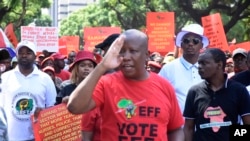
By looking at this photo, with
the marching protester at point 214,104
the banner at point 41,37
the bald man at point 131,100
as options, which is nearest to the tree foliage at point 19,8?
the banner at point 41,37

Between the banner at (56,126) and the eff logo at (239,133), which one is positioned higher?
the eff logo at (239,133)

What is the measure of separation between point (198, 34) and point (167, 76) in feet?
1.67

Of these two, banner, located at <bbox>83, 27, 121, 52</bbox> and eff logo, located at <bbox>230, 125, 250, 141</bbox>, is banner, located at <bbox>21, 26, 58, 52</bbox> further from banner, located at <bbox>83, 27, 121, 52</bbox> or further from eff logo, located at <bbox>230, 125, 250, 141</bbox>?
eff logo, located at <bbox>230, 125, 250, 141</bbox>

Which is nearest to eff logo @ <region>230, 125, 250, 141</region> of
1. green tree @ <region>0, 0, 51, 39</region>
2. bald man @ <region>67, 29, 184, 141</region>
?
bald man @ <region>67, 29, 184, 141</region>

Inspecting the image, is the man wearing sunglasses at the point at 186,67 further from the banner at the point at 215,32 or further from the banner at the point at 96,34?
the banner at the point at 96,34

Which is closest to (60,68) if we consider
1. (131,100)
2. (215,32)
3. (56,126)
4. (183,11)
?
(215,32)

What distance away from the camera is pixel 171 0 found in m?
40.8

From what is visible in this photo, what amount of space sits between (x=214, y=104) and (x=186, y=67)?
4.12 feet

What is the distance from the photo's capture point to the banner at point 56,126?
756cm

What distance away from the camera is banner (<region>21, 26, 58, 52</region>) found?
663 inches

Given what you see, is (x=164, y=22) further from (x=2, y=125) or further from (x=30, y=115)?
(x=2, y=125)

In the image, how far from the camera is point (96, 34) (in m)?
20.3

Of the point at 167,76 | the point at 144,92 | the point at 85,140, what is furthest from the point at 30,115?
the point at 144,92

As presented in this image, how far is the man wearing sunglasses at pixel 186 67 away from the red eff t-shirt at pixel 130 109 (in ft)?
8.48
